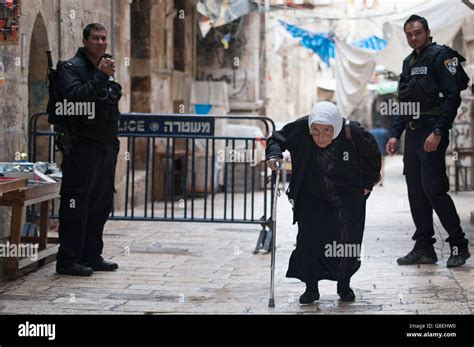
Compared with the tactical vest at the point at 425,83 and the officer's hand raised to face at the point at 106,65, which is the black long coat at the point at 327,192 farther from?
the tactical vest at the point at 425,83

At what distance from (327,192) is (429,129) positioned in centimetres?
188

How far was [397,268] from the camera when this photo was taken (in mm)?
8898

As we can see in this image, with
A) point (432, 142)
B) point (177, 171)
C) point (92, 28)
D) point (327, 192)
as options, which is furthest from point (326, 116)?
point (177, 171)

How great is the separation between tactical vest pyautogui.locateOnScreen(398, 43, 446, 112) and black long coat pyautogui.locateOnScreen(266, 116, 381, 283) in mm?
1699

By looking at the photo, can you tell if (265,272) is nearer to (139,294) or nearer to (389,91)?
(139,294)

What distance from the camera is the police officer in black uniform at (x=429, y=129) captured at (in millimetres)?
8562

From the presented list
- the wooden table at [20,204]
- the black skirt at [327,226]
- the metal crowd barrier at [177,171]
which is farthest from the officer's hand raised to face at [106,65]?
the black skirt at [327,226]

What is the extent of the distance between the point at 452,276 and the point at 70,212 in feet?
10.4

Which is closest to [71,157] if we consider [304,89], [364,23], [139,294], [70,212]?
[70,212]

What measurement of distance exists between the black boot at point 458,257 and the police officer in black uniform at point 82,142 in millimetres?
3058

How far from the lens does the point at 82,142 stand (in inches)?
329

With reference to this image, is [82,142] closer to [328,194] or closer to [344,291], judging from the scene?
[328,194]

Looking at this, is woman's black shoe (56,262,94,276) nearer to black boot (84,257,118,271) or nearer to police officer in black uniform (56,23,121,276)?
police officer in black uniform (56,23,121,276)

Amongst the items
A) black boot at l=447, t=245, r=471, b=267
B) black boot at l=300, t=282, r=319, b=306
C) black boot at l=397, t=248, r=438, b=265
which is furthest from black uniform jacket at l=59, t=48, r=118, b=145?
black boot at l=447, t=245, r=471, b=267
